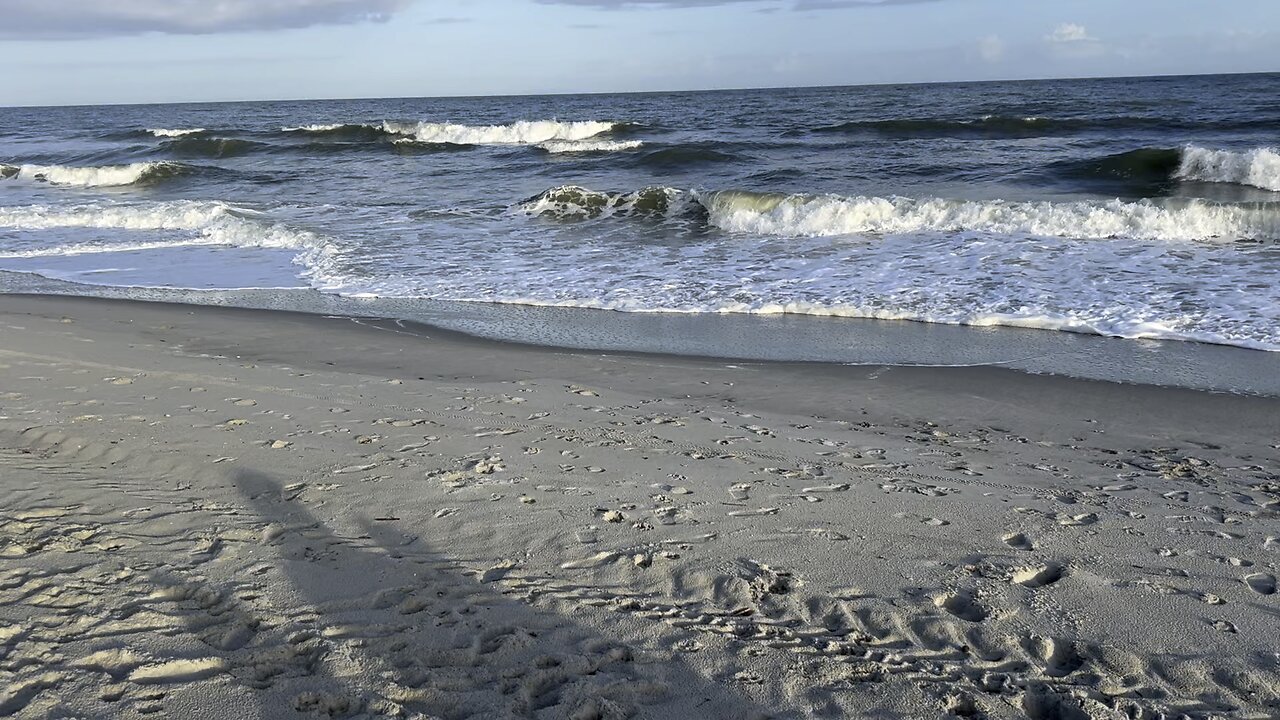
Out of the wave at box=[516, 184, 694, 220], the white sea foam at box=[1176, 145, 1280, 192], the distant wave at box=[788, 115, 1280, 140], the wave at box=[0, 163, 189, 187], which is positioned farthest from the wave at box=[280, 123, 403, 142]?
the white sea foam at box=[1176, 145, 1280, 192]

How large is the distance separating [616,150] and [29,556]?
24.5 metres

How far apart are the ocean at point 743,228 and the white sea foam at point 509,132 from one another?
6.43 meters

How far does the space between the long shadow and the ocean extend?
4.43 meters

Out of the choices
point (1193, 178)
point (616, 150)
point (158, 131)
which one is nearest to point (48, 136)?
point (158, 131)

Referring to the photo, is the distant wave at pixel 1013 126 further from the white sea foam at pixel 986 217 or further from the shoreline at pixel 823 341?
the shoreline at pixel 823 341

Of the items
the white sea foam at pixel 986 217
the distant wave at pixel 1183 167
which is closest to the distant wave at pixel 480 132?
the distant wave at pixel 1183 167

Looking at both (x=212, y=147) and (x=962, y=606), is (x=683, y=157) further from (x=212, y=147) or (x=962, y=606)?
(x=962, y=606)

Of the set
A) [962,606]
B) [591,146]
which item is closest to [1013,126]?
[591,146]

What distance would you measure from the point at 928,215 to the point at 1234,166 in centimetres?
834

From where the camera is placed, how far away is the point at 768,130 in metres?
31.3

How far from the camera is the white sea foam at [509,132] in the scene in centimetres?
Answer: 3534

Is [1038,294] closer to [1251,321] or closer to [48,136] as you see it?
[1251,321]

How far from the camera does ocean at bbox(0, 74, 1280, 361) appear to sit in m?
8.73

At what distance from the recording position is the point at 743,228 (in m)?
14.3
